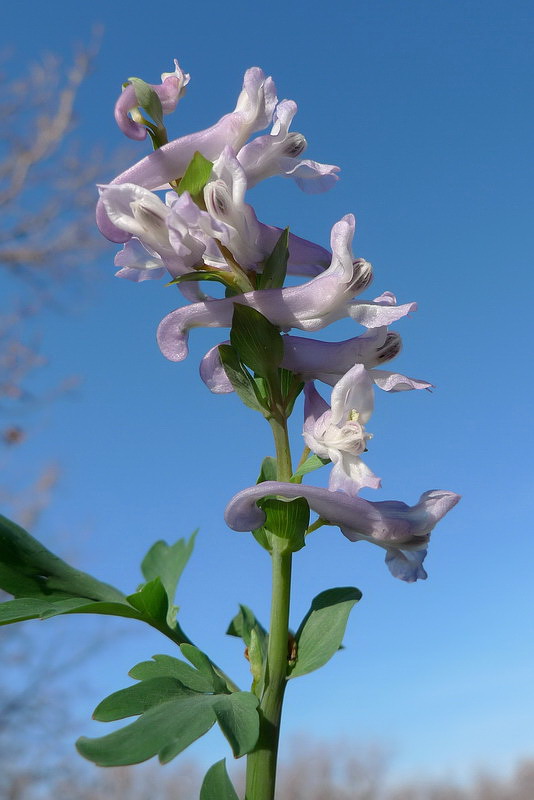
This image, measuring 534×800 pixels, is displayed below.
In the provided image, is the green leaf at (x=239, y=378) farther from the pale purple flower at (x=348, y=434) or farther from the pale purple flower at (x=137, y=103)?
the pale purple flower at (x=137, y=103)

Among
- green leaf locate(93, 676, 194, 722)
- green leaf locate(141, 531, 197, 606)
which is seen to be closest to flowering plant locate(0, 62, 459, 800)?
green leaf locate(93, 676, 194, 722)

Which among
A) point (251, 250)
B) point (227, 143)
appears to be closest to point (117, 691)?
point (251, 250)

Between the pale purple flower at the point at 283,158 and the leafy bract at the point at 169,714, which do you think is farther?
the pale purple flower at the point at 283,158

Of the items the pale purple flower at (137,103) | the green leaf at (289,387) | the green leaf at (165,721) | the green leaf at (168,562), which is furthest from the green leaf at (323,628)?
the pale purple flower at (137,103)

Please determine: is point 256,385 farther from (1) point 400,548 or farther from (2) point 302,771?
(2) point 302,771

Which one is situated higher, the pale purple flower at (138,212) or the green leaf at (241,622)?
the pale purple flower at (138,212)

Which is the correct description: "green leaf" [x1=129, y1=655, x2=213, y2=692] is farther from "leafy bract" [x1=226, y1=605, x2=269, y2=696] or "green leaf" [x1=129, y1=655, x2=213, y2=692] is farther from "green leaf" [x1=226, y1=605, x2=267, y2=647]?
"green leaf" [x1=226, y1=605, x2=267, y2=647]
